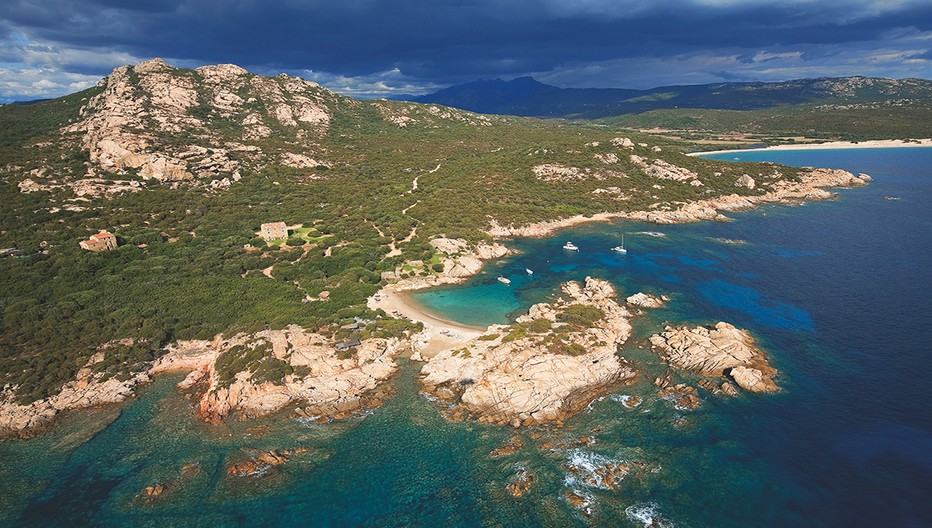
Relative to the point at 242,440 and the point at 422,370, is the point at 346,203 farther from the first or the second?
the point at 242,440

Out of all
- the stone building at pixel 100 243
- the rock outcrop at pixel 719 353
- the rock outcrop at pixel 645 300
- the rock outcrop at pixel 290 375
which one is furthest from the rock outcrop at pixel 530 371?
the stone building at pixel 100 243

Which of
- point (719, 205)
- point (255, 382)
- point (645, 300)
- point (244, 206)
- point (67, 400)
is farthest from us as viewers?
point (719, 205)

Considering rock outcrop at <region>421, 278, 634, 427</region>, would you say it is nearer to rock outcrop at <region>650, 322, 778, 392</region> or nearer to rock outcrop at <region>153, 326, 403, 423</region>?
rock outcrop at <region>650, 322, 778, 392</region>

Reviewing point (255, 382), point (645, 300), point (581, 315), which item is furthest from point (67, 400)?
point (645, 300)

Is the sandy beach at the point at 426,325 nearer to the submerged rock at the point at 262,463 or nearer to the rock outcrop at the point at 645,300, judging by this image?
the submerged rock at the point at 262,463

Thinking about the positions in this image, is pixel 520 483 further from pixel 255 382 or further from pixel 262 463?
pixel 255 382

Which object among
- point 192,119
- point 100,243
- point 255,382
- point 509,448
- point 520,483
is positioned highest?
point 192,119

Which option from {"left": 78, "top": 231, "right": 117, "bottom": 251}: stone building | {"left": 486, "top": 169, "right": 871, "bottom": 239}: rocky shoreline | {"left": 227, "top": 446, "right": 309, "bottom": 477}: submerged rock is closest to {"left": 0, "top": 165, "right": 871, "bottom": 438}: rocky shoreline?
{"left": 227, "top": 446, "right": 309, "bottom": 477}: submerged rock
